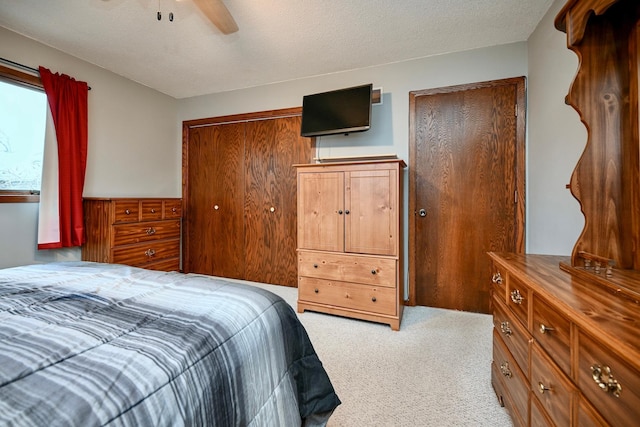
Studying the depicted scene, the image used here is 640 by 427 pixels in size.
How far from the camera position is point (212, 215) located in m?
3.73

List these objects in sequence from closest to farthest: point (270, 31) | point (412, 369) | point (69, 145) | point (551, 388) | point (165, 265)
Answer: point (551, 388) → point (412, 369) → point (270, 31) → point (69, 145) → point (165, 265)

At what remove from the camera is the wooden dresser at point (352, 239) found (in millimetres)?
2277

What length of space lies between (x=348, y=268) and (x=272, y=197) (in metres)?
1.44

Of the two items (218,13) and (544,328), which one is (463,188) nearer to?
(544,328)

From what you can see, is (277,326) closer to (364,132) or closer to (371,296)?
(371,296)

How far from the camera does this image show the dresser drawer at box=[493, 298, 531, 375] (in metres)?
1.08

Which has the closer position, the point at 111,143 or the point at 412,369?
the point at 412,369

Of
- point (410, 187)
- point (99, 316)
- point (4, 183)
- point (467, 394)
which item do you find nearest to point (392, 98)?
point (410, 187)

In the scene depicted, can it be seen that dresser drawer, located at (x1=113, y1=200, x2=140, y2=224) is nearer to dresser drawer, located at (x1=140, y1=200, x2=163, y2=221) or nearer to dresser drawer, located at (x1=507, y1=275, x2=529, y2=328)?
dresser drawer, located at (x1=140, y1=200, x2=163, y2=221)

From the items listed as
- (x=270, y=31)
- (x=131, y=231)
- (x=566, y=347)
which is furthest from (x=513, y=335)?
(x=131, y=231)

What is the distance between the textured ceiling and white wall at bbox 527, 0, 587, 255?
1.01 ft

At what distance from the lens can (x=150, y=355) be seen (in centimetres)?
64

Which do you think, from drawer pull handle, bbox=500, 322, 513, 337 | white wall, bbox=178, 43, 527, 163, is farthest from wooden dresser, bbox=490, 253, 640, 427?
white wall, bbox=178, 43, 527, 163

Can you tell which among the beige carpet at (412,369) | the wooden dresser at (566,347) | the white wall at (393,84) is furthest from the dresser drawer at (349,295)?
the white wall at (393,84)
